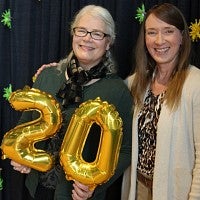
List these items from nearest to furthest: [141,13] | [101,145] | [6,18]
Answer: [101,145]
[141,13]
[6,18]

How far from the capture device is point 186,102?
129 centimetres

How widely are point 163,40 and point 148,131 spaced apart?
0.35m

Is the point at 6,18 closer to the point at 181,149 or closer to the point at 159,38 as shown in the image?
the point at 159,38

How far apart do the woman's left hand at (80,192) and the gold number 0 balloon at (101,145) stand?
0.13ft

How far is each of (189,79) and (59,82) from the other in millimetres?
532

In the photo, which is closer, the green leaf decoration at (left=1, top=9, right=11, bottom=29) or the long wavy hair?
the long wavy hair

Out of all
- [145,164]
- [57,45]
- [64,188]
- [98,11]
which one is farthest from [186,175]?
[57,45]

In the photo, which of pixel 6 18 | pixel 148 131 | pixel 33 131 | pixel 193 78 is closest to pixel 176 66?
pixel 193 78

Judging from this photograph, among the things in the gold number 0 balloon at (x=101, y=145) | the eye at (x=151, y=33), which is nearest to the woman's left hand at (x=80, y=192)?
the gold number 0 balloon at (x=101, y=145)

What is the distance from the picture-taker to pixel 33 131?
1295mm

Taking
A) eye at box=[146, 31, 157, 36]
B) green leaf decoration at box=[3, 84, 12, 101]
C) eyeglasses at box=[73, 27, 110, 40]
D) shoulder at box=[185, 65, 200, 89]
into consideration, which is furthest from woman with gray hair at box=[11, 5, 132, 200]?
green leaf decoration at box=[3, 84, 12, 101]

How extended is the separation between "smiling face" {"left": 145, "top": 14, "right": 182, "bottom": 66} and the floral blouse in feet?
0.46

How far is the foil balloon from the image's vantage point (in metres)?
1.28

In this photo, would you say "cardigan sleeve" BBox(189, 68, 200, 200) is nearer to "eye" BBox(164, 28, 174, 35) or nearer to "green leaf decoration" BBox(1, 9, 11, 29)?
"eye" BBox(164, 28, 174, 35)
